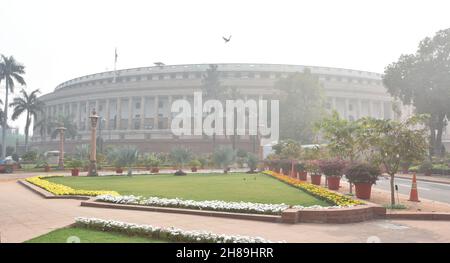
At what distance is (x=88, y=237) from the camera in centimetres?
767

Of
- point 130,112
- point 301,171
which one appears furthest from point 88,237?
point 130,112

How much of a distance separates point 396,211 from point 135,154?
2200 centimetres

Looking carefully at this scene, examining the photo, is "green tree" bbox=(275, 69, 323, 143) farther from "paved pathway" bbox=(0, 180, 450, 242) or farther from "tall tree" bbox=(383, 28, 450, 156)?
"paved pathway" bbox=(0, 180, 450, 242)

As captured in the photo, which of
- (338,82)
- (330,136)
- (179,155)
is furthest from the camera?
(338,82)

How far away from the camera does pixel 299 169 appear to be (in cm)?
2273

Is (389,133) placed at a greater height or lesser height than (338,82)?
lesser

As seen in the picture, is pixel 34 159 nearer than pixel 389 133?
No

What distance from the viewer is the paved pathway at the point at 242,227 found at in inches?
310

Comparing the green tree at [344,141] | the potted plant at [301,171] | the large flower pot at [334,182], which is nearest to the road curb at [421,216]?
the large flower pot at [334,182]

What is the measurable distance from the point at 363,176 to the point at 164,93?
208 feet

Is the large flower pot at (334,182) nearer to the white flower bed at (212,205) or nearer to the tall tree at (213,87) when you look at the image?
the white flower bed at (212,205)

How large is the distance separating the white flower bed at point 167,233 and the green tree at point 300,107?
148ft
